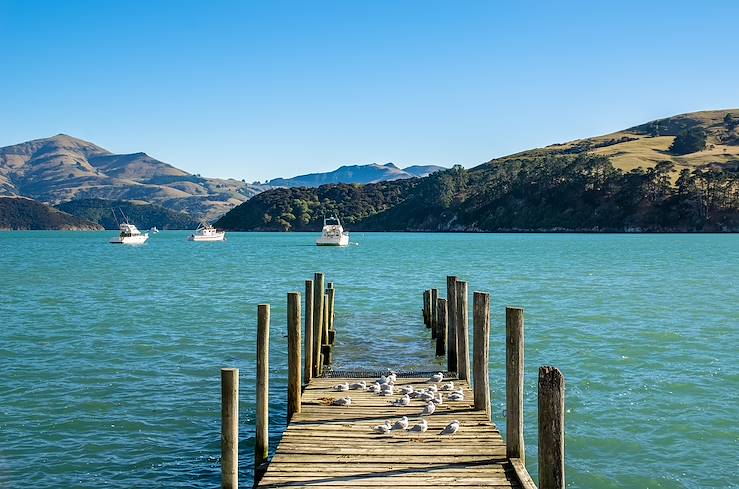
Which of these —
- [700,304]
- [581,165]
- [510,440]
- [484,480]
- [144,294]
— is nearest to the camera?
[484,480]

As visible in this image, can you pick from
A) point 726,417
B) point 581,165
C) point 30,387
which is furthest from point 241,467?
point 581,165

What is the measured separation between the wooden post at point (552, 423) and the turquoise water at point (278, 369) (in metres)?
4.68

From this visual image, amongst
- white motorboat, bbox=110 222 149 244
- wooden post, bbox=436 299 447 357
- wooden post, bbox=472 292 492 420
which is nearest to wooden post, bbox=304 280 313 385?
wooden post, bbox=472 292 492 420

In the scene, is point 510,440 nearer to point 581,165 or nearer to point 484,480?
point 484,480

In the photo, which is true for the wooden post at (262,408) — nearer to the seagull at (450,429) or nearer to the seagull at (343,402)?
the seagull at (343,402)

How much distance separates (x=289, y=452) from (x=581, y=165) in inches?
7446

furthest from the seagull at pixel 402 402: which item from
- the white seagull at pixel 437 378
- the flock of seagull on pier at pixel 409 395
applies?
the white seagull at pixel 437 378

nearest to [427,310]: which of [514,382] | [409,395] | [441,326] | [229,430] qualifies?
[441,326]

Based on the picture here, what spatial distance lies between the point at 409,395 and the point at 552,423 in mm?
6211

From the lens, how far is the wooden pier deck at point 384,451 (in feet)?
32.2

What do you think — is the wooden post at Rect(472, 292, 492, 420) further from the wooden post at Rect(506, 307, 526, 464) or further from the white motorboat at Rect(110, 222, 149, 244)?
the white motorboat at Rect(110, 222, 149, 244)

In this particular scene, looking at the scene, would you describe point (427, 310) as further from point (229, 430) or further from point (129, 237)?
point (129, 237)

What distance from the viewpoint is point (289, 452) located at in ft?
35.9

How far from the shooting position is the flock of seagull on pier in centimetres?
1197
